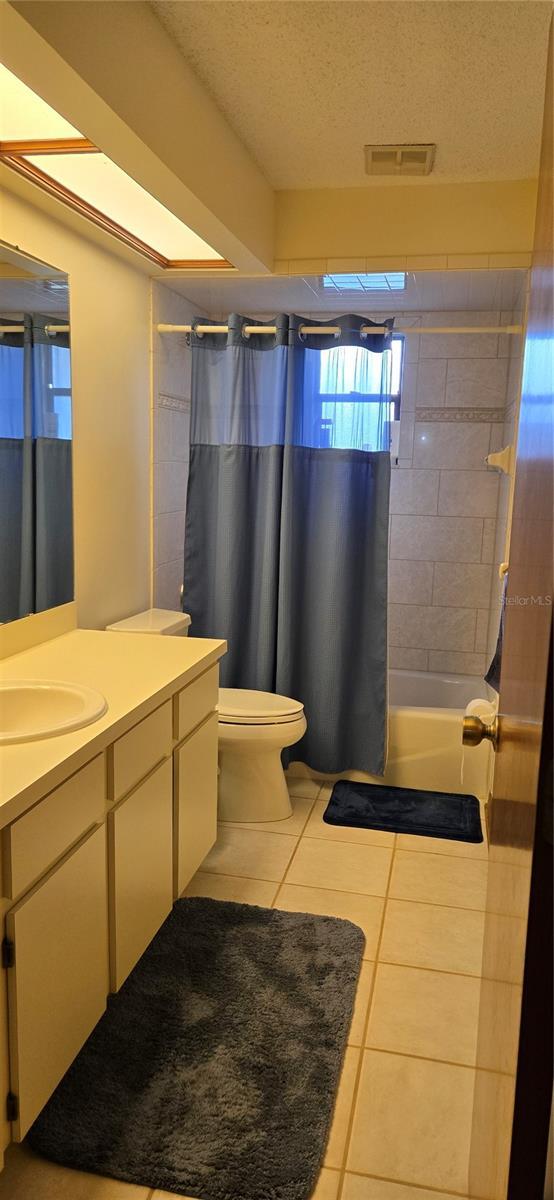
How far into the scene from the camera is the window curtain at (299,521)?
3453mm

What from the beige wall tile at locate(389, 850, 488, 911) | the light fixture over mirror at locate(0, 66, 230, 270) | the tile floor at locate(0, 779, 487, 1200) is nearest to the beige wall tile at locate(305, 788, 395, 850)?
the tile floor at locate(0, 779, 487, 1200)

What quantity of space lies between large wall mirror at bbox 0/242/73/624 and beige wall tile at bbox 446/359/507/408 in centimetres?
220

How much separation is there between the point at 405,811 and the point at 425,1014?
1287 mm

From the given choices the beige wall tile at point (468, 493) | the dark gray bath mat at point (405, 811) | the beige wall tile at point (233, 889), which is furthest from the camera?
the beige wall tile at point (468, 493)

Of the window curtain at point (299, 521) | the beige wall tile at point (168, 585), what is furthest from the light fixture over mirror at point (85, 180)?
the beige wall tile at point (168, 585)

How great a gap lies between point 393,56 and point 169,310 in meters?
1.66

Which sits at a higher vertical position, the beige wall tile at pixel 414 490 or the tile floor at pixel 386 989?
the beige wall tile at pixel 414 490

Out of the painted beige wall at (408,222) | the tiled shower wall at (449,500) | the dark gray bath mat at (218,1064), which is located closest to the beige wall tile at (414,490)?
the tiled shower wall at (449,500)

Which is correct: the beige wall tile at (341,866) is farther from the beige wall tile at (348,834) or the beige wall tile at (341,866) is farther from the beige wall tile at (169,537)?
the beige wall tile at (169,537)

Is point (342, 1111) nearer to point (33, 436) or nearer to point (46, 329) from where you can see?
point (33, 436)

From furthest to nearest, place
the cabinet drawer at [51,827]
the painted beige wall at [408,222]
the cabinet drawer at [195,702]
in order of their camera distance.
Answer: the painted beige wall at [408,222] < the cabinet drawer at [195,702] < the cabinet drawer at [51,827]

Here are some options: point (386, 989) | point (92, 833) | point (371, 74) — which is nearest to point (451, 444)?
point (371, 74)


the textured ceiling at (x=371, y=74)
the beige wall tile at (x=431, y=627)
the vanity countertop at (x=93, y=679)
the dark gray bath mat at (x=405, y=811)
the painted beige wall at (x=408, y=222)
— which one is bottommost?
the dark gray bath mat at (x=405, y=811)

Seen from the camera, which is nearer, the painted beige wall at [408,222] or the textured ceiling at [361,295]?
the painted beige wall at [408,222]
